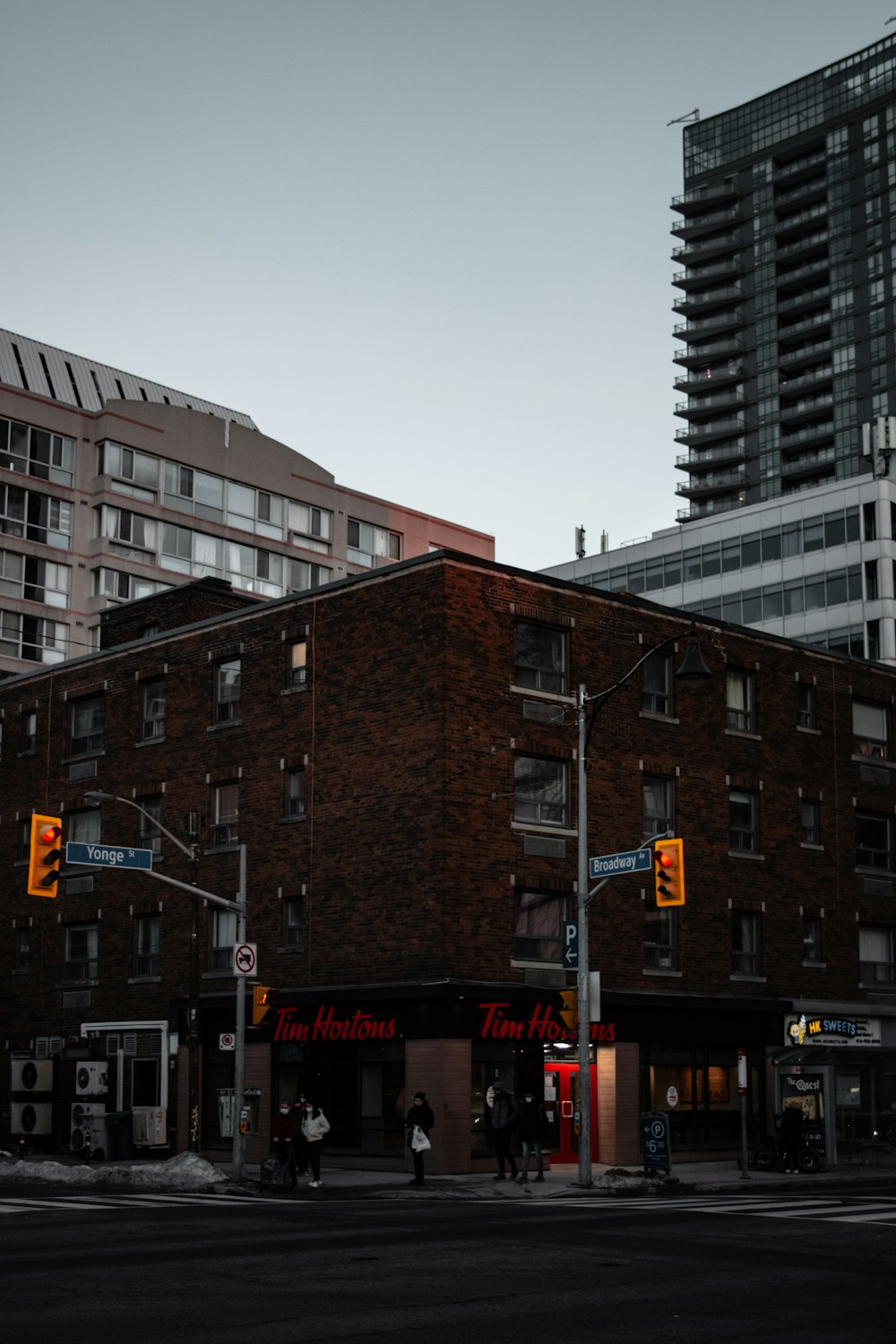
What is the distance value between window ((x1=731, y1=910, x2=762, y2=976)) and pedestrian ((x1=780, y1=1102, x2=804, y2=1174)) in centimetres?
592

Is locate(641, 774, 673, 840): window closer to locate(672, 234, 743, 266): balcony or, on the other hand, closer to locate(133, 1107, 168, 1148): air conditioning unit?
locate(133, 1107, 168, 1148): air conditioning unit

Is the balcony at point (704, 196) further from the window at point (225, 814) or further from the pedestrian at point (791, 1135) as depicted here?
the pedestrian at point (791, 1135)

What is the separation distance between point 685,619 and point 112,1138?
19098 mm

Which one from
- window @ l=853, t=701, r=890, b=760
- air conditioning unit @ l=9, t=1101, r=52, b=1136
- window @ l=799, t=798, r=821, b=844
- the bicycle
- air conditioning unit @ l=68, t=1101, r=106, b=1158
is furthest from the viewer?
window @ l=853, t=701, r=890, b=760

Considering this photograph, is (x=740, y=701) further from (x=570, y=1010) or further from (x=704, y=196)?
(x=704, y=196)

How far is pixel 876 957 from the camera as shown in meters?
46.6

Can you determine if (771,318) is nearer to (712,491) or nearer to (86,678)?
(712,491)

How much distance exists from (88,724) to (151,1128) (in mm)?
12350

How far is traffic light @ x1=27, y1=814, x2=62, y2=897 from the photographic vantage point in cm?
2845

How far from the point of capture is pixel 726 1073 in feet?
137

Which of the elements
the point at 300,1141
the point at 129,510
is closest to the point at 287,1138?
the point at 300,1141

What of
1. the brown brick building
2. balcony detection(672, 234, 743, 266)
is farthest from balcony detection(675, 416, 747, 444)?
the brown brick building

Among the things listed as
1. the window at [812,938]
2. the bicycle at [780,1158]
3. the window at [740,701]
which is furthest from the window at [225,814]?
the window at [812,938]

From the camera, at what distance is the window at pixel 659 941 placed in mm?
40219
